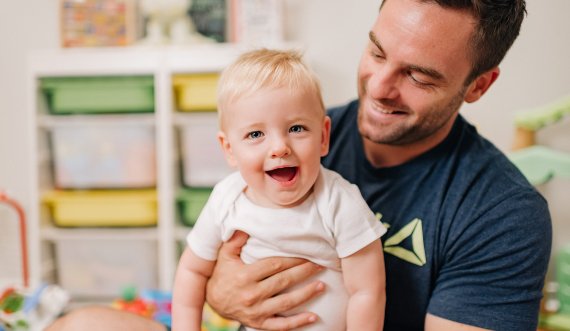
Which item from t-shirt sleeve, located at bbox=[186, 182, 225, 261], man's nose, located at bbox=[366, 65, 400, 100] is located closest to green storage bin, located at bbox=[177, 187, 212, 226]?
t-shirt sleeve, located at bbox=[186, 182, 225, 261]

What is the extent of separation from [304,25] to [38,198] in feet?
4.58

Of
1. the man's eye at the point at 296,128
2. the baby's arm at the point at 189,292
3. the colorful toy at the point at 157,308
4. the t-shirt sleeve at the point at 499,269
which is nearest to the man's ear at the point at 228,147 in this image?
the man's eye at the point at 296,128

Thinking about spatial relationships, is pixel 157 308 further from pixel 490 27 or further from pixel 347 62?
pixel 490 27

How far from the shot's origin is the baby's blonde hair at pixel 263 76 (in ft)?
3.06

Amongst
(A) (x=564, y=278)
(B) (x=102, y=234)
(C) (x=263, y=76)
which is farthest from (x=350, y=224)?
(B) (x=102, y=234)

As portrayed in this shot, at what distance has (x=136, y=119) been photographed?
2262 mm

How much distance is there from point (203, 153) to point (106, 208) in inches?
18.8

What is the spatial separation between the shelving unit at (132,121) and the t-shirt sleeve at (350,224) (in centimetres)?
130

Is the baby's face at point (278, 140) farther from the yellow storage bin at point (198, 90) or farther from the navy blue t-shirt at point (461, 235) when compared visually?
the yellow storage bin at point (198, 90)

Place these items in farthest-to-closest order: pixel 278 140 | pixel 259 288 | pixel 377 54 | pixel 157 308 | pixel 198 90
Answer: pixel 198 90, pixel 157 308, pixel 377 54, pixel 259 288, pixel 278 140

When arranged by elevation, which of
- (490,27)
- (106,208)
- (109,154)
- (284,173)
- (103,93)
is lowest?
(106,208)

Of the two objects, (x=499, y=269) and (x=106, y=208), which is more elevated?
(x=499, y=269)

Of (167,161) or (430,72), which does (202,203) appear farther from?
(430,72)

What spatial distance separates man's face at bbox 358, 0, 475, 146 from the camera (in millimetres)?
1074
